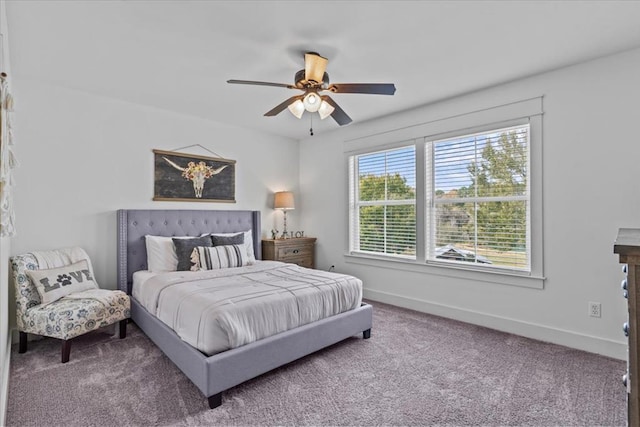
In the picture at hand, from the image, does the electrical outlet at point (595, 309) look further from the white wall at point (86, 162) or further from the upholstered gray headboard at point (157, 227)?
the white wall at point (86, 162)

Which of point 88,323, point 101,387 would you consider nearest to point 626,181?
point 101,387

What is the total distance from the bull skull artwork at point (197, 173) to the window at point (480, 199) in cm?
290

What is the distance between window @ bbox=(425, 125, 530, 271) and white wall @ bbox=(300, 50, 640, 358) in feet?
0.76

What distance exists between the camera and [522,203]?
3211mm

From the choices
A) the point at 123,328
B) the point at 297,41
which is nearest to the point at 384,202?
the point at 297,41

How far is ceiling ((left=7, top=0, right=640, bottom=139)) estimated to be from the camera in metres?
2.08

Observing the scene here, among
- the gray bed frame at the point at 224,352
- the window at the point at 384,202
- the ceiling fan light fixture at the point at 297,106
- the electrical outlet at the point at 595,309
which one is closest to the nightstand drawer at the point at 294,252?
the gray bed frame at the point at 224,352

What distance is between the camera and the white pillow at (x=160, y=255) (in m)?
3.56

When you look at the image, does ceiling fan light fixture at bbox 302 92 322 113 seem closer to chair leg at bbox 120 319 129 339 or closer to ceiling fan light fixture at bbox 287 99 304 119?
ceiling fan light fixture at bbox 287 99 304 119

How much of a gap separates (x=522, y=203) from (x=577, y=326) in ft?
3.91

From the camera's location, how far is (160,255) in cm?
359

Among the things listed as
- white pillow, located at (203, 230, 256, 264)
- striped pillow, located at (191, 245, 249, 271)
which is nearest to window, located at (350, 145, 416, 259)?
white pillow, located at (203, 230, 256, 264)

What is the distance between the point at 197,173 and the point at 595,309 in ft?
14.8

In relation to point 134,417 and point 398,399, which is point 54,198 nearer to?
point 134,417
